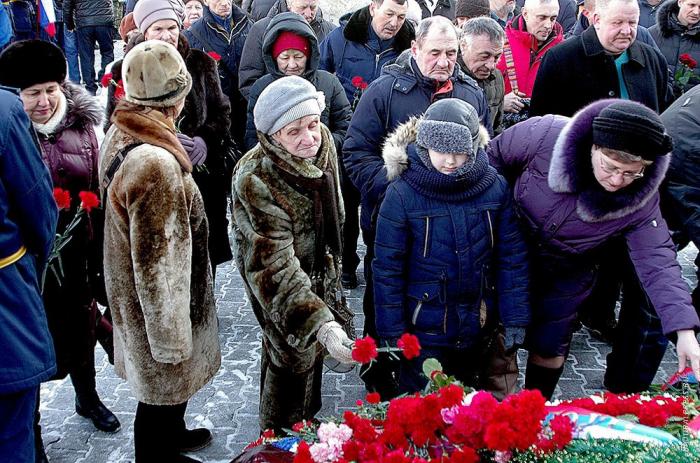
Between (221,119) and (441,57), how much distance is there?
1.73 m

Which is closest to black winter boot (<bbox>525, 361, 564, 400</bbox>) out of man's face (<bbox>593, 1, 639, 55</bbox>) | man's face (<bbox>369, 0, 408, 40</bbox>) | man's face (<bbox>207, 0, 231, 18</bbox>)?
man's face (<bbox>593, 1, 639, 55</bbox>)

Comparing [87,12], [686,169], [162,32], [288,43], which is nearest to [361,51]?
[288,43]

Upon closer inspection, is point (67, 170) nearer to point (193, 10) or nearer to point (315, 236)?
point (315, 236)

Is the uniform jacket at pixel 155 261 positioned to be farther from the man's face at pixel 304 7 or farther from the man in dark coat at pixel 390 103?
the man's face at pixel 304 7

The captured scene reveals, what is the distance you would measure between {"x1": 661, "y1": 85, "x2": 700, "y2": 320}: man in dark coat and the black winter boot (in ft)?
3.27

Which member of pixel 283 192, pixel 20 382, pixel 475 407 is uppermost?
pixel 283 192

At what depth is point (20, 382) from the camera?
2.44 m

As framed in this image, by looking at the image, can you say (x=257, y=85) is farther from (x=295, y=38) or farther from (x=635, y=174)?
(x=635, y=174)

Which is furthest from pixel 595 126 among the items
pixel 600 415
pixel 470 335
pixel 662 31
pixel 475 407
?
pixel 662 31

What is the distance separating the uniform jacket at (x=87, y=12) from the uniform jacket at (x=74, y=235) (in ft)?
26.8

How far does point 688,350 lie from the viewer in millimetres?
2961

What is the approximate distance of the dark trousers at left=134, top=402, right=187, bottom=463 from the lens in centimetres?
327

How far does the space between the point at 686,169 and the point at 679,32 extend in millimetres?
2936

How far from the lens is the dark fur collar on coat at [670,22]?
5996 millimetres
